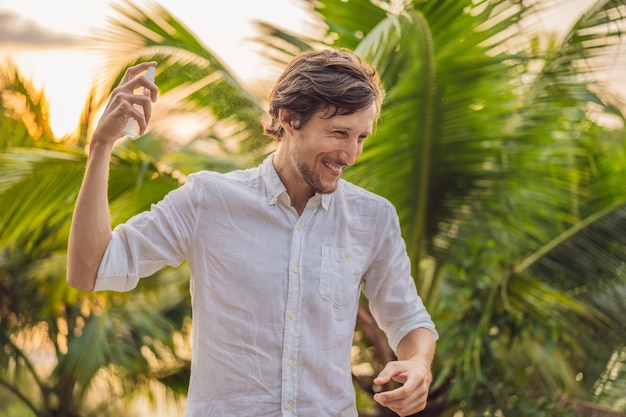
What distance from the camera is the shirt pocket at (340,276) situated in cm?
154

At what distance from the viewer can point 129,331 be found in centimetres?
557

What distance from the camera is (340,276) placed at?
1551mm

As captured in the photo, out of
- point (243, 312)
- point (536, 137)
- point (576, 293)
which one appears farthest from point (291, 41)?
point (243, 312)

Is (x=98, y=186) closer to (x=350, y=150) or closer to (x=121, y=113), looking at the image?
(x=121, y=113)

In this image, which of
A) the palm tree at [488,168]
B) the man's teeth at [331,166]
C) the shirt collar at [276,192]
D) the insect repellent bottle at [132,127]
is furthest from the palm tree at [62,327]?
the insect repellent bottle at [132,127]

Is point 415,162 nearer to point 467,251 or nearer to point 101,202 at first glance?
point 467,251

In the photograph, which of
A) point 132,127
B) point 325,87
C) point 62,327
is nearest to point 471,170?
point 325,87

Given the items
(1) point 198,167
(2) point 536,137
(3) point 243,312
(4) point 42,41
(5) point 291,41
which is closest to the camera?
(3) point 243,312

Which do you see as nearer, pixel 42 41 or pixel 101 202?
pixel 101 202

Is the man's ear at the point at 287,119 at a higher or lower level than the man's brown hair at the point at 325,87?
lower

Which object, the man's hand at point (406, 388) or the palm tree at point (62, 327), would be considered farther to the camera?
the palm tree at point (62, 327)

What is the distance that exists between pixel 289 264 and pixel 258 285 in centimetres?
7

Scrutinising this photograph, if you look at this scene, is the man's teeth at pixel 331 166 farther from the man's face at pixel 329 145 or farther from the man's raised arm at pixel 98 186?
the man's raised arm at pixel 98 186

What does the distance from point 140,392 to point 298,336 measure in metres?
4.96
